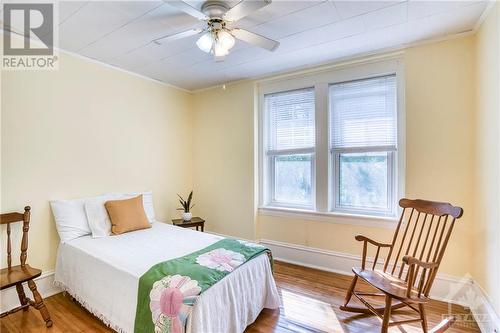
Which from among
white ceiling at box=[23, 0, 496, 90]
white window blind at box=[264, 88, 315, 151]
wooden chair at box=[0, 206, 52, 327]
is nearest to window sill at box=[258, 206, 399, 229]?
white window blind at box=[264, 88, 315, 151]

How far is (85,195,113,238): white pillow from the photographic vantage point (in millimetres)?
2547

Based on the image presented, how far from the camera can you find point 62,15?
79.5 inches

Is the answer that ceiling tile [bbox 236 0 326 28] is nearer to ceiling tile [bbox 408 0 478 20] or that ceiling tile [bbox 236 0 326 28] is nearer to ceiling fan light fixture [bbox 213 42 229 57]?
ceiling fan light fixture [bbox 213 42 229 57]

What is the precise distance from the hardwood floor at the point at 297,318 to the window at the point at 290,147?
119 centimetres

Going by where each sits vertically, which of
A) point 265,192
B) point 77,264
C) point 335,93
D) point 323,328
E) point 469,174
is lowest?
point 323,328

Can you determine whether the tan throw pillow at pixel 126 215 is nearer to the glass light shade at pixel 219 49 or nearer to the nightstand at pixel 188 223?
the nightstand at pixel 188 223

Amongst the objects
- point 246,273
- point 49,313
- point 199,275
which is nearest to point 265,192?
point 246,273

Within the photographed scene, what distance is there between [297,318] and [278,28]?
2503 mm

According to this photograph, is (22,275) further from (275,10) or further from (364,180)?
(364,180)

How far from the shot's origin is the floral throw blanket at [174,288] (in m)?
1.52

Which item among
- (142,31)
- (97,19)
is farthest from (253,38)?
(97,19)

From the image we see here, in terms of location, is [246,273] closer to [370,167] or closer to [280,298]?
[280,298]

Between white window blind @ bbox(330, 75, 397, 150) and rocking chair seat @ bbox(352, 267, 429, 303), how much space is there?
4.54ft

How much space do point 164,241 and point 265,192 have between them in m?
1.63
